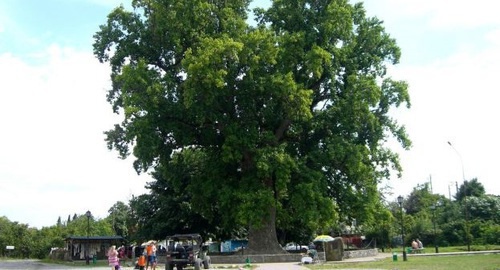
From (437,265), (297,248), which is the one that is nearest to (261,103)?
(437,265)

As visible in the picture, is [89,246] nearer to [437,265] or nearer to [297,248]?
[297,248]

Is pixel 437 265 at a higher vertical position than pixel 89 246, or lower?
lower

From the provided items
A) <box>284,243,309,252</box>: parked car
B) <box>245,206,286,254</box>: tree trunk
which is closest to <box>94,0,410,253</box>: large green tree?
<box>245,206,286,254</box>: tree trunk

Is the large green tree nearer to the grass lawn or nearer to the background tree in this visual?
the grass lawn

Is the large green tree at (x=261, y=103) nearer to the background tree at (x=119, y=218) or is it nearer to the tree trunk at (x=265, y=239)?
the tree trunk at (x=265, y=239)

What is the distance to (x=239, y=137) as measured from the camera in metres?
35.7

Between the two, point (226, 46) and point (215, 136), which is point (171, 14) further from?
point (215, 136)

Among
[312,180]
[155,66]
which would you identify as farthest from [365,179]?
[155,66]

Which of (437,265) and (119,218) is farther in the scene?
(119,218)

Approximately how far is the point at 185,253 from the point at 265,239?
10264mm

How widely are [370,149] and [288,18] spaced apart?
11.4 meters

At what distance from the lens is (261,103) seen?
38.0 metres

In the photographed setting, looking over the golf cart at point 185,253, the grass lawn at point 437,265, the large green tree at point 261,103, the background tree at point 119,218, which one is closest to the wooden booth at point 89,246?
the large green tree at point 261,103

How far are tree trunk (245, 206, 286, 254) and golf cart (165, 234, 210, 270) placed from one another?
792cm
